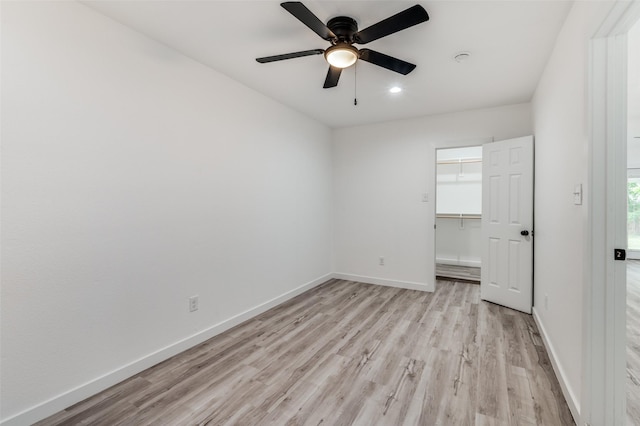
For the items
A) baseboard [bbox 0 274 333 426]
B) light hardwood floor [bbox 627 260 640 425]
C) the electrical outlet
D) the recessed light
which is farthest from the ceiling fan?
light hardwood floor [bbox 627 260 640 425]

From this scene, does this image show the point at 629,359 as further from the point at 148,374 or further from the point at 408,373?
the point at 148,374

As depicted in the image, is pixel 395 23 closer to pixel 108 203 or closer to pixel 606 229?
pixel 606 229

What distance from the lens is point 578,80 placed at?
5.50ft

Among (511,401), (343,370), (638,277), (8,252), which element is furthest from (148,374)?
(638,277)

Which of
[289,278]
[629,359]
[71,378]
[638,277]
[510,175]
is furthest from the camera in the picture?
[638,277]

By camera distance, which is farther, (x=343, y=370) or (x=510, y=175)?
(x=510, y=175)

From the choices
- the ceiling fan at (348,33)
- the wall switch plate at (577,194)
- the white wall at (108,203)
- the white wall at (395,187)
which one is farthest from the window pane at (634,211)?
the white wall at (108,203)

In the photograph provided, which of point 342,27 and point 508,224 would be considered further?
point 508,224

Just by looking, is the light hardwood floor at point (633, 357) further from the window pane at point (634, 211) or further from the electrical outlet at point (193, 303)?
the window pane at point (634, 211)

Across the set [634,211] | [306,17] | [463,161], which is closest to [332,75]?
[306,17]

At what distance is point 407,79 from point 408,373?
2.62m

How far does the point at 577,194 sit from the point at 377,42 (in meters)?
1.70

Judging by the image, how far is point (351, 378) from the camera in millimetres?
2100

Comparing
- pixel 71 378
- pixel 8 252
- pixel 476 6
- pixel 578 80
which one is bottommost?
pixel 71 378
